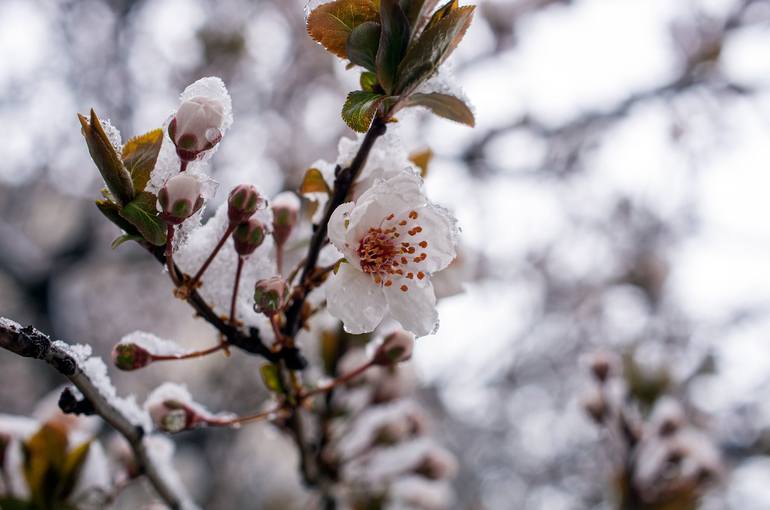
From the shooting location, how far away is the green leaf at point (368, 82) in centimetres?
95

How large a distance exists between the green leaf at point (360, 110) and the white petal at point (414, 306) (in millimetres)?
280

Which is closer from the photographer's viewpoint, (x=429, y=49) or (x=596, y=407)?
(x=429, y=49)

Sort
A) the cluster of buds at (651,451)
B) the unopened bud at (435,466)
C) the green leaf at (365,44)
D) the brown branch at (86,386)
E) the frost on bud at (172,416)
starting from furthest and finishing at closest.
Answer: the cluster of buds at (651,451)
the unopened bud at (435,466)
the frost on bud at (172,416)
the green leaf at (365,44)
the brown branch at (86,386)

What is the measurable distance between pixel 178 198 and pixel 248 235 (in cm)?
18

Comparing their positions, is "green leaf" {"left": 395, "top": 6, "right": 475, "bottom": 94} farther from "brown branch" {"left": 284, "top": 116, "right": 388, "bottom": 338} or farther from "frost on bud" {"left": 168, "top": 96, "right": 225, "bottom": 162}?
"frost on bud" {"left": 168, "top": 96, "right": 225, "bottom": 162}

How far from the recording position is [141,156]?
0.93m

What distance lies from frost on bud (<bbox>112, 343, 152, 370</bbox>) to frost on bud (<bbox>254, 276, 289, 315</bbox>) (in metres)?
0.28

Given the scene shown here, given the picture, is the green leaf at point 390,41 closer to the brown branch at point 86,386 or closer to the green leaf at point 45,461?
the brown branch at point 86,386

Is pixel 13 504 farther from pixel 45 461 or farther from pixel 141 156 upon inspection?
pixel 141 156

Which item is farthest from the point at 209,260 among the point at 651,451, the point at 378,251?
the point at 651,451

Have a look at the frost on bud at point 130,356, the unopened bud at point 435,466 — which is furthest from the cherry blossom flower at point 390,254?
the unopened bud at point 435,466

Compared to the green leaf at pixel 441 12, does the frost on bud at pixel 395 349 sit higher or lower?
lower

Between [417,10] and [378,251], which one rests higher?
[417,10]

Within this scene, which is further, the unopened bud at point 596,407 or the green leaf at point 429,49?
the unopened bud at point 596,407
